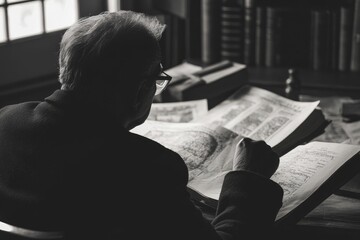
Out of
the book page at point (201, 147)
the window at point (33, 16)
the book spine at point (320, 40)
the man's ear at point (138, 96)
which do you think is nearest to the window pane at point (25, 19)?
the window at point (33, 16)

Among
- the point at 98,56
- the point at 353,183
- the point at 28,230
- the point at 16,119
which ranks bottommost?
the point at 353,183

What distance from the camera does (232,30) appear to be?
255 cm

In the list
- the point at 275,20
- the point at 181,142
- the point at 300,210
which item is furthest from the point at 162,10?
the point at 300,210

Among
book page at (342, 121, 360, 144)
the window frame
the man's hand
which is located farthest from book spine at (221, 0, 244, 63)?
the man's hand

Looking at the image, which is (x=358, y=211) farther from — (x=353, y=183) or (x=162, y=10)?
(x=162, y=10)

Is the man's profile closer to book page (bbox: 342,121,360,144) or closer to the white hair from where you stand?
the white hair

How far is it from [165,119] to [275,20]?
2.60ft

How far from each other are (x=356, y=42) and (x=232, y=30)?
1.39 feet

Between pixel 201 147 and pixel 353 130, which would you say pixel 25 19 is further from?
pixel 353 130

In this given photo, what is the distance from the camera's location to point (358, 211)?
1.43 metres

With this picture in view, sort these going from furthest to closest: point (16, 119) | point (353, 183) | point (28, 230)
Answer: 1. point (353, 183)
2. point (16, 119)
3. point (28, 230)

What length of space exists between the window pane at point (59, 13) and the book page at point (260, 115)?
2.37ft

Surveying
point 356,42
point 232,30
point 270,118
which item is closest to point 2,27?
point 232,30

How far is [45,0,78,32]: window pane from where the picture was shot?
93.4 inches
